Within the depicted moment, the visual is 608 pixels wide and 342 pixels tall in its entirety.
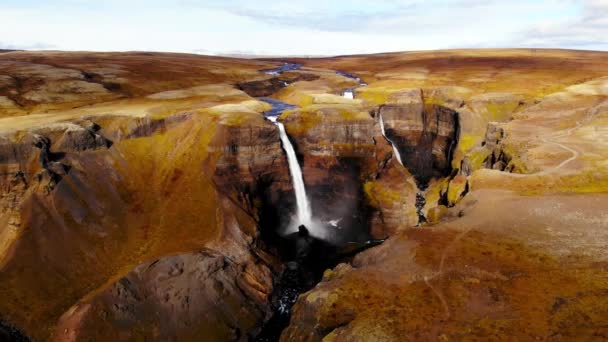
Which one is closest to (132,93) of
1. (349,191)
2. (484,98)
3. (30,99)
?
(30,99)

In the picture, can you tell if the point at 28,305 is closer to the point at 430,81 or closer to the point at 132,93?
the point at 132,93

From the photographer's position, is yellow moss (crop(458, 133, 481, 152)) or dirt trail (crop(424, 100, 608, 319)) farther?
yellow moss (crop(458, 133, 481, 152))

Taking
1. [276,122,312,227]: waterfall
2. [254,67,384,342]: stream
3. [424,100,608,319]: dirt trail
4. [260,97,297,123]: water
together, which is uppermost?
[260,97,297,123]: water

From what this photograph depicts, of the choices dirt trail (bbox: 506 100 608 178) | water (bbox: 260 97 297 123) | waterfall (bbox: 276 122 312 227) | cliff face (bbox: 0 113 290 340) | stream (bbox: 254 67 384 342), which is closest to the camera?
cliff face (bbox: 0 113 290 340)

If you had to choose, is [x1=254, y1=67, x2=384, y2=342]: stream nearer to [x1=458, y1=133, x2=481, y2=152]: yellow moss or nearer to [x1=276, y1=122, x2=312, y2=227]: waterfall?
[x1=276, y1=122, x2=312, y2=227]: waterfall

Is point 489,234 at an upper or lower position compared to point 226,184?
upper

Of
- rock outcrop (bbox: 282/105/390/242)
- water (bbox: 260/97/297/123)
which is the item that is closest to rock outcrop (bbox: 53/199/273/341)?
rock outcrop (bbox: 282/105/390/242)

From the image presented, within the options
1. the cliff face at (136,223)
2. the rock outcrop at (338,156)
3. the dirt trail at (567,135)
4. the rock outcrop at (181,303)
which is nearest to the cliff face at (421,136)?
the rock outcrop at (338,156)
